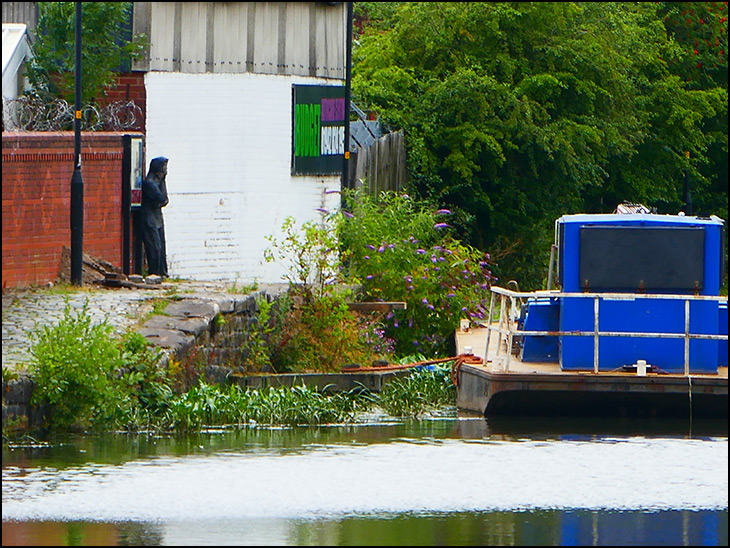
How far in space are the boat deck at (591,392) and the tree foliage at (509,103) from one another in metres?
11.6

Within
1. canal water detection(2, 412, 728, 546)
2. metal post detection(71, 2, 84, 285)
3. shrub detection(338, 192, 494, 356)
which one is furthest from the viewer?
shrub detection(338, 192, 494, 356)

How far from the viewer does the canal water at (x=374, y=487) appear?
1020cm

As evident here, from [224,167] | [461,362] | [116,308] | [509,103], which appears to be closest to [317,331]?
[461,362]

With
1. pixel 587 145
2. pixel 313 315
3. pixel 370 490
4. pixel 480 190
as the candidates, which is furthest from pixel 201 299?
pixel 587 145

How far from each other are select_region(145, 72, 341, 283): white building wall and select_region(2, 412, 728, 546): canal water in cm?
854

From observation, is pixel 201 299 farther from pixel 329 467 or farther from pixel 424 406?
pixel 329 467

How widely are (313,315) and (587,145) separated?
41.9 feet

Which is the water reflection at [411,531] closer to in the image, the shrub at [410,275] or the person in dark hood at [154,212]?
the shrub at [410,275]

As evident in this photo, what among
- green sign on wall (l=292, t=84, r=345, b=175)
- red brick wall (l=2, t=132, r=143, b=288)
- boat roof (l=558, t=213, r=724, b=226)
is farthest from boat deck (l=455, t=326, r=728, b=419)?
green sign on wall (l=292, t=84, r=345, b=175)

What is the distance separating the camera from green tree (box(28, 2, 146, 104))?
859 inches

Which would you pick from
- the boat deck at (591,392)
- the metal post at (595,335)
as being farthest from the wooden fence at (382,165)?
the metal post at (595,335)

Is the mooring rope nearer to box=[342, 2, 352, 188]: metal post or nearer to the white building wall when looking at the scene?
box=[342, 2, 352, 188]: metal post

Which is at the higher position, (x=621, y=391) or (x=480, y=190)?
(x=480, y=190)

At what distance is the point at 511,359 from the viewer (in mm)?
18375
